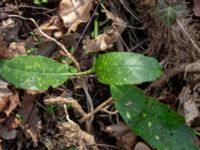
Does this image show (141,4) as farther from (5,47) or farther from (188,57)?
(5,47)

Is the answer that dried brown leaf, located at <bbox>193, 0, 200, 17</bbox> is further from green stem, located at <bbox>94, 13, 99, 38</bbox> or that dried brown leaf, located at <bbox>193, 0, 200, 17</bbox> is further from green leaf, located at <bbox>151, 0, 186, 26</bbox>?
green stem, located at <bbox>94, 13, 99, 38</bbox>

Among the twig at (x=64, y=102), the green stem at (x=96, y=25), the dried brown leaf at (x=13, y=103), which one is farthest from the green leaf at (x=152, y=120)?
the dried brown leaf at (x=13, y=103)

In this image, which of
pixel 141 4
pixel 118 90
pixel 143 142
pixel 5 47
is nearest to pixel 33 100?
pixel 5 47

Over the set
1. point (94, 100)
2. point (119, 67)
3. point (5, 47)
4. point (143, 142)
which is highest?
point (5, 47)

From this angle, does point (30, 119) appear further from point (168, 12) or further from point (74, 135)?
point (168, 12)

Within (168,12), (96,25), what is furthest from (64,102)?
(168,12)

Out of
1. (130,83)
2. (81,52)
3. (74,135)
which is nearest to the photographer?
(130,83)

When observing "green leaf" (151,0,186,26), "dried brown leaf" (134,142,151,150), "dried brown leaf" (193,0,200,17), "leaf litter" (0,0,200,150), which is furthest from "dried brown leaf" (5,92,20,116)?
"dried brown leaf" (193,0,200,17)
